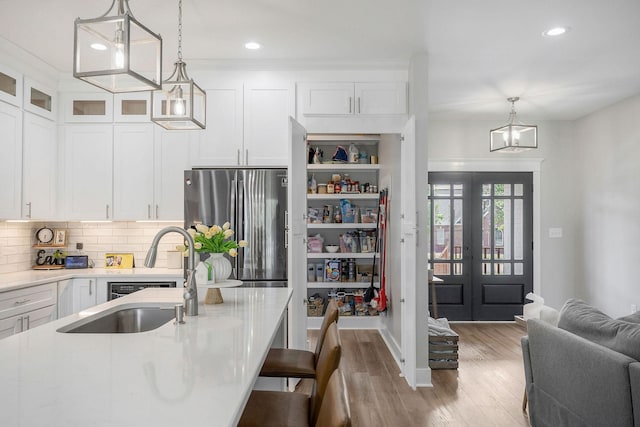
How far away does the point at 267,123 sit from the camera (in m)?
3.95

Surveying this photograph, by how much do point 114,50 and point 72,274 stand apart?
2.92 meters

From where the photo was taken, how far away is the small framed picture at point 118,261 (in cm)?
429

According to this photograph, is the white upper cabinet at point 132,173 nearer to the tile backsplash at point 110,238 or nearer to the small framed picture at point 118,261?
the tile backsplash at point 110,238

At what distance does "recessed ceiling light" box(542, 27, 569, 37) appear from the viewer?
321cm

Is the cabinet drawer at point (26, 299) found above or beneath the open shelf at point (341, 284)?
above

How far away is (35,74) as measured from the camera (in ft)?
12.6

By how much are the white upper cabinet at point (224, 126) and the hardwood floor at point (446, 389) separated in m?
2.27

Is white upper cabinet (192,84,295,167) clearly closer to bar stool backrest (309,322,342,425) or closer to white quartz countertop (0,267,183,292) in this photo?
white quartz countertop (0,267,183,292)

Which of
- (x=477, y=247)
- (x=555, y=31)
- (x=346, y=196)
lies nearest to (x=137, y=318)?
(x=555, y=31)

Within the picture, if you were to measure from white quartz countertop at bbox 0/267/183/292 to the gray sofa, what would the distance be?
9.28 ft

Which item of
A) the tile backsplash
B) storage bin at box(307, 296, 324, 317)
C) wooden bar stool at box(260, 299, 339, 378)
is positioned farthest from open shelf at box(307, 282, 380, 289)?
wooden bar stool at box(260, 299, 339, 378)

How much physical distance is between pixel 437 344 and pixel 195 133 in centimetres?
297

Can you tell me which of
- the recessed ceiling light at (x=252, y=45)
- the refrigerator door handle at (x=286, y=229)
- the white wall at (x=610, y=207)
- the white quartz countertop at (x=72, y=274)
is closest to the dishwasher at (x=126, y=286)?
the white quartz countertop at (x=72, y=274)

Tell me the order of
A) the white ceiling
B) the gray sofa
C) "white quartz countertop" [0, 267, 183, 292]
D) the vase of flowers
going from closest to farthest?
the gray sofa, the vase of flowers, the white ceiling, "white quartz countertop" [0, 267, 183, 292]
